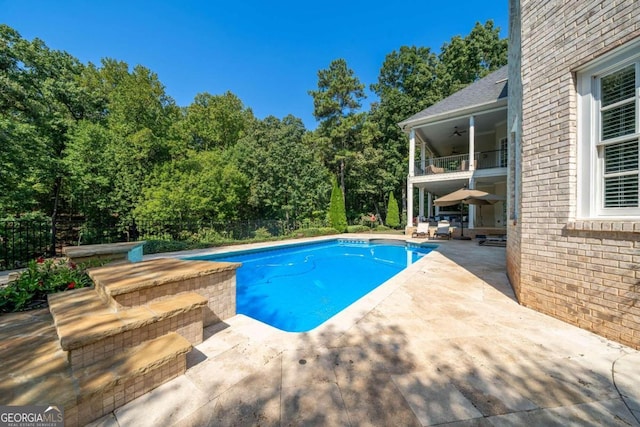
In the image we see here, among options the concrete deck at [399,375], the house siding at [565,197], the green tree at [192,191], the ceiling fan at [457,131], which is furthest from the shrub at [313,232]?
the house siding at [565,197]

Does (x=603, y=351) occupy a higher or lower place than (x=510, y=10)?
lower

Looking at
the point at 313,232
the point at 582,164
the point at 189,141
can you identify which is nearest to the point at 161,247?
the point at 313,232

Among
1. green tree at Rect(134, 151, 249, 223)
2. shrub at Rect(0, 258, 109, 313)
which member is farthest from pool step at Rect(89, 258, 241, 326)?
green tree at Rect(134, 151, 249, 223)

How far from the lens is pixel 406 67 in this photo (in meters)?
25.3

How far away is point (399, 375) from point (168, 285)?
2.43 metres

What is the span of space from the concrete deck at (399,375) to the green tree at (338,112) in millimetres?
20401

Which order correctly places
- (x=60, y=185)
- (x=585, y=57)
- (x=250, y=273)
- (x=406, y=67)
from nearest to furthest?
(x=585, y=57) → (x=250, y=273) → (x=60, y=185) → (x=406, y=67)

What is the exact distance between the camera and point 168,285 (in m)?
2.58

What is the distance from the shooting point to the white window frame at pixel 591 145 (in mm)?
2765

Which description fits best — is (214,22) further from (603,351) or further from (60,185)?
(603,351)

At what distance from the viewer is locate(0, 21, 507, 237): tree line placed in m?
9.25

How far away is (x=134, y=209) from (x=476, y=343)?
48.4ft

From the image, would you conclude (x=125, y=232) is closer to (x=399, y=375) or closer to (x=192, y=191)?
(x=192, y=191)

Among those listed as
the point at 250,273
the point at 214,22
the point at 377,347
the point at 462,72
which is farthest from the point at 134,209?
the point at 462,72
